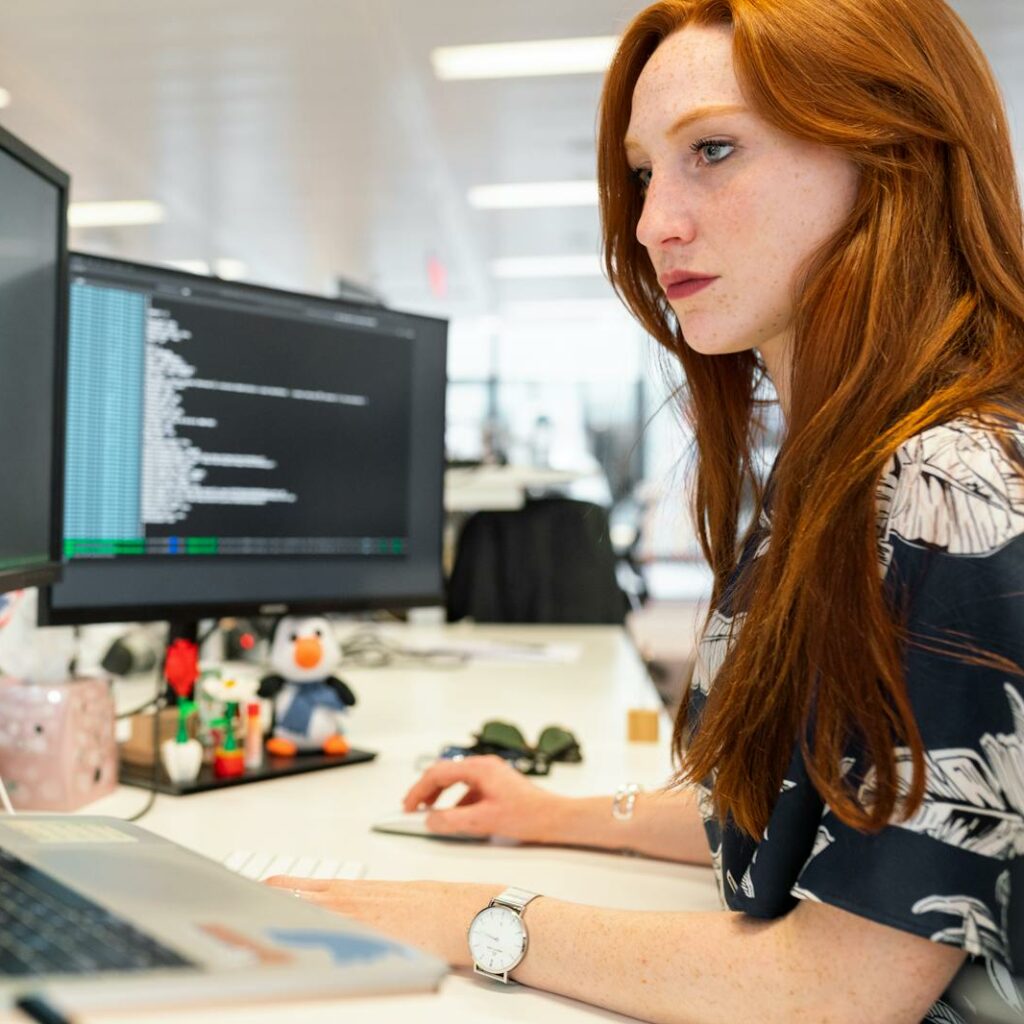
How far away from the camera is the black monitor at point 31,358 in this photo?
0.91 meters

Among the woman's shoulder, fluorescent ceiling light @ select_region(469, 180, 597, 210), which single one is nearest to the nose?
the woman's shoulder

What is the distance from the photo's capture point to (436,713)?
1601mm

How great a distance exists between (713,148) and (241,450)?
735mm

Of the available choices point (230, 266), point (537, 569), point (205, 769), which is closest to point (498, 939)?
point (205, 769)

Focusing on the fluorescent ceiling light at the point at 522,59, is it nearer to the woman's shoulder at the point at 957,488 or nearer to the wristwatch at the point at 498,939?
the woman's shoulder at the point at 957,488

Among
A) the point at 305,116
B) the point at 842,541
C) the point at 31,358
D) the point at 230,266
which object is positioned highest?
the point at 305,116

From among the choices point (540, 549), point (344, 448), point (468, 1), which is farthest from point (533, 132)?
point (344, 448)

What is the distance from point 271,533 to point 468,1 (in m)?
3.23

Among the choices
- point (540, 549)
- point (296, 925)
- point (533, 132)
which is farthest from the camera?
point (533, 132)

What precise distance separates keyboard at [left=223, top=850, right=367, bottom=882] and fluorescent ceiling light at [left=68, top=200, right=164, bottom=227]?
639cm

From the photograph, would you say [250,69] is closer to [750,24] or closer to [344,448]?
[344,448]

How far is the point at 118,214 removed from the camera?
270 inches

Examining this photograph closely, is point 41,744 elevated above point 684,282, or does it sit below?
below

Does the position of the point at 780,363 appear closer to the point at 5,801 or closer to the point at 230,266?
the point at 5,801
